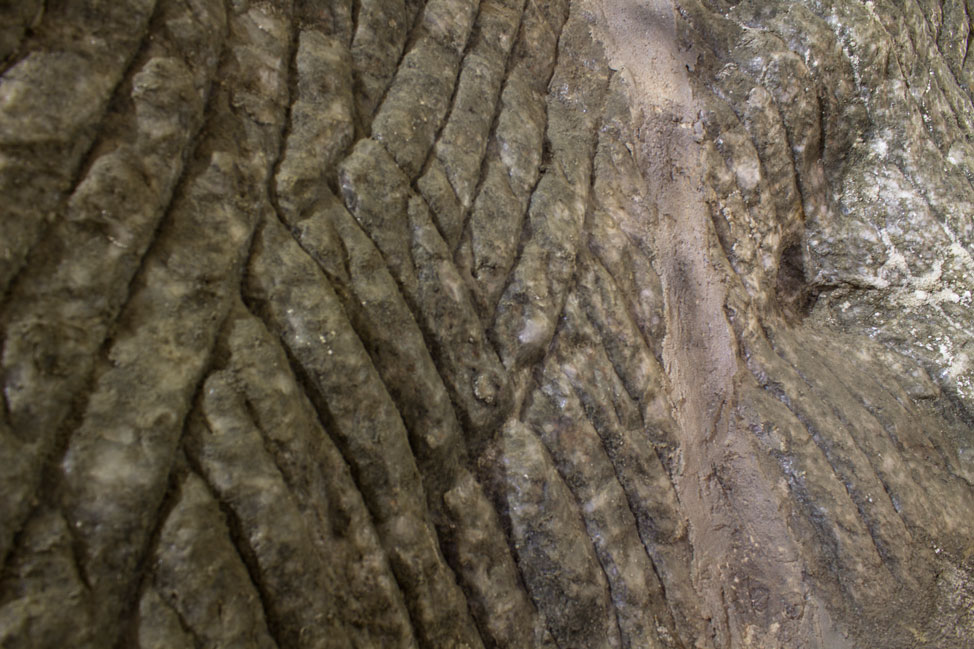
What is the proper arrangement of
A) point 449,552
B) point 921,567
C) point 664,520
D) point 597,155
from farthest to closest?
point 597,155 < point 921,567 < point 664,520 < point 449,552

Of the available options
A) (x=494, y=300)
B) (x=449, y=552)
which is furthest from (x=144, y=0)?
(x=449, y=552)

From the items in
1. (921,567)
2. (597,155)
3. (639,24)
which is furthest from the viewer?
(639,24)

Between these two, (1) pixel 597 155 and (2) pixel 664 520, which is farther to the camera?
(1) pixel 597 155

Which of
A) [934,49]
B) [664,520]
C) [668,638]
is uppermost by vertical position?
[934,49]

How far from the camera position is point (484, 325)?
1.98 m

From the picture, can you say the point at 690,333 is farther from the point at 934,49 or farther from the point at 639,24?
the point at 934,49

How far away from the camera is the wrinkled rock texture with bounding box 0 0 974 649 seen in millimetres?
1244

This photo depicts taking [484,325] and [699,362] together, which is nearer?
[484,325]

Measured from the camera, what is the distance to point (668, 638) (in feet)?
6.72

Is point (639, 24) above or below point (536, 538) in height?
above

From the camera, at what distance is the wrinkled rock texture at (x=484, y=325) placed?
1.24 m

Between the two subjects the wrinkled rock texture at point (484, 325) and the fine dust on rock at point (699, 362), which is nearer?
the wrinkled rock texture at point (484, 325)

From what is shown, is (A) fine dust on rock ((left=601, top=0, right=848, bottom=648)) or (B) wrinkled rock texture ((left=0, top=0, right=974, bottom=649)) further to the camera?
(A) fine dust on rock ((left=601, top=0, right=848, bottom=648))

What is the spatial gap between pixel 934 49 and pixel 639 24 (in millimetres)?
1639
